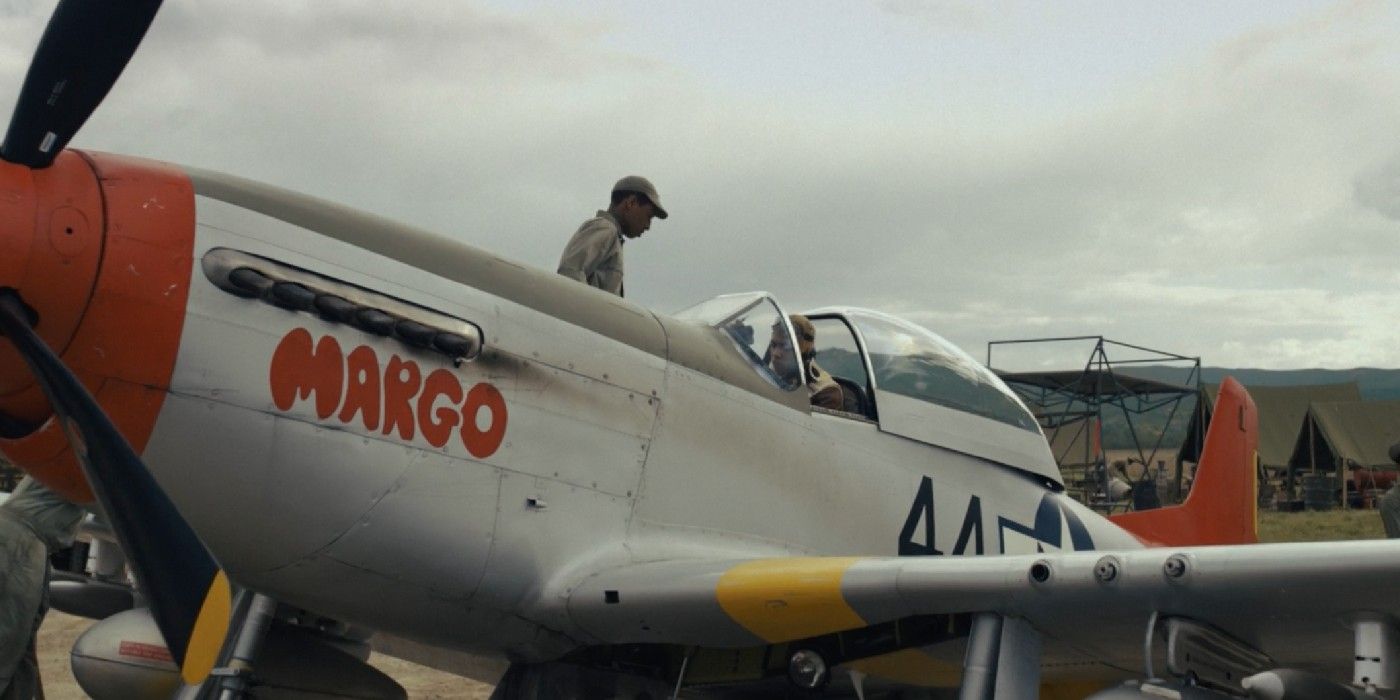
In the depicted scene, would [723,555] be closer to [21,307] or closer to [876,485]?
[876,485]

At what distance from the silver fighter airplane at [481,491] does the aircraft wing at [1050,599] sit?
1 centimetres

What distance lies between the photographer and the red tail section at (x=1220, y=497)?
7.29 m

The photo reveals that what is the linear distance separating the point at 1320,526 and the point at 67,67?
77.1 feet

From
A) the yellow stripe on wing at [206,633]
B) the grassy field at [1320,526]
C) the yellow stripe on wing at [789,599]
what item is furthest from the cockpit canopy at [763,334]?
the grassy field at [1320,526]

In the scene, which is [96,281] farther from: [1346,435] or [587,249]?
[1346,435]

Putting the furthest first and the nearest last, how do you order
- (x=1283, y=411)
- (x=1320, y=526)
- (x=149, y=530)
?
(x=1283, y=411), (x=1320, y=526), (x=149, y=530)

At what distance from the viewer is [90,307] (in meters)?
3.32

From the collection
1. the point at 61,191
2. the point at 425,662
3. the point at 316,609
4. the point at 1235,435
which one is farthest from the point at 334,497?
the point at 1235,435

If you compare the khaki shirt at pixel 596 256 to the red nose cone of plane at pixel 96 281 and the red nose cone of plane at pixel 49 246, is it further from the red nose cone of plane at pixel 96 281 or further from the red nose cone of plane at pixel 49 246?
the red nose cone of plane at pixel 49 246

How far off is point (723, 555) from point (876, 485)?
2.90 ft

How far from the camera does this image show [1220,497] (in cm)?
754

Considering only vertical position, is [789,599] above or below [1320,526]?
below

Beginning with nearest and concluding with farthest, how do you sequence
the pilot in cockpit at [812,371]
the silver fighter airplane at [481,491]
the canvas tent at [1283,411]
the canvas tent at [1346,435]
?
the silver fighter airplane at [481,491] → the pilot in cockpit at [812,371] → the canvas tent at [1346,435] → the canvas tent at [1283,411]

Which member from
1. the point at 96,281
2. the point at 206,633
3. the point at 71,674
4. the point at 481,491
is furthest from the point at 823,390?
the point at 71,674
